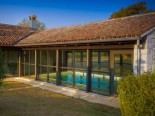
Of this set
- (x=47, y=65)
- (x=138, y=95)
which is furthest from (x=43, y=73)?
(x=138, y=95)

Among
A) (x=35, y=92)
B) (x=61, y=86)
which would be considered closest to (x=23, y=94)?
(x=35, y=92)

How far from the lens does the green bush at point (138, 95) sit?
476 cm

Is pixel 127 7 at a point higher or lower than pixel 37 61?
higher

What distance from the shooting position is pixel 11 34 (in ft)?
64.8

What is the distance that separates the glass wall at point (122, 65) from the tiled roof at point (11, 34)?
10.6 m

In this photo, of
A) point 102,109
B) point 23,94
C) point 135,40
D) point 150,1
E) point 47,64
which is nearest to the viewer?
point 102,109

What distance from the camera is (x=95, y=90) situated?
1195 centimetres

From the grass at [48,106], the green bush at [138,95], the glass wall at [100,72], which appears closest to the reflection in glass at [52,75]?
the glass wall at [100,72]

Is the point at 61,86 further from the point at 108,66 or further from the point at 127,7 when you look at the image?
the point at 127,7

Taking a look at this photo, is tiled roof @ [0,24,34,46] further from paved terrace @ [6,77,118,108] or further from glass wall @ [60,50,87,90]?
paved terrace @ [6,77,118,108]

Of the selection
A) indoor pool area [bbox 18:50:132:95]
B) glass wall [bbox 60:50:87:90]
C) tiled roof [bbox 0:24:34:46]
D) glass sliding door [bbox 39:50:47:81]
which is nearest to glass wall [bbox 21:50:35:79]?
indoor pool area [bbox 18:50:132:95]

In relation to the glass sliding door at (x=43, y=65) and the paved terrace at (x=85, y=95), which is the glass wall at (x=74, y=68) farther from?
the glass sliding door at (x=43, y=65)

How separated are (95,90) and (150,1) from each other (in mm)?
34208

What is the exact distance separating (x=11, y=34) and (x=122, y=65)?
13402 mm
